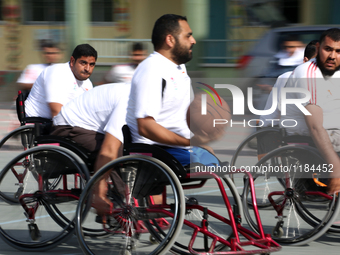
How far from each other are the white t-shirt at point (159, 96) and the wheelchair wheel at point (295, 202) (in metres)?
0.89

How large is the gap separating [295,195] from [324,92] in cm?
80

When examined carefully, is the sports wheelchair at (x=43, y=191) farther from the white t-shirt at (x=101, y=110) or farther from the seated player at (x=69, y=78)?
the seated player at (x=69, y=78)

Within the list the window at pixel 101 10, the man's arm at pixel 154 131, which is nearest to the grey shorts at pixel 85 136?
the man's arm at pixel 154 131

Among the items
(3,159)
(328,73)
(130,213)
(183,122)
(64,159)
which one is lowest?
(3,159)

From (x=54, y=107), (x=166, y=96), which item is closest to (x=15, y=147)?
(x=54, y=107)

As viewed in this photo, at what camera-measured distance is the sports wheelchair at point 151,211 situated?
3494mm

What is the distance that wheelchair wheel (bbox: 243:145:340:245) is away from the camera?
404 cm

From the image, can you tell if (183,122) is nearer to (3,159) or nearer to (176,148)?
(176,148)

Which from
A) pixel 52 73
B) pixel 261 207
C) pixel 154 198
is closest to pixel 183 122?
pixel 154 198

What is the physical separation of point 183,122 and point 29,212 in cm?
136

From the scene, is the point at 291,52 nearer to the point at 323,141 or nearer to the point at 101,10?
the point at 323,141

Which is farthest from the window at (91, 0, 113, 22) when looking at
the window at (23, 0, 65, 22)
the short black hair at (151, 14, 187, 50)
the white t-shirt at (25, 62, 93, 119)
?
the short black hair at (151, 14, 187, 50)

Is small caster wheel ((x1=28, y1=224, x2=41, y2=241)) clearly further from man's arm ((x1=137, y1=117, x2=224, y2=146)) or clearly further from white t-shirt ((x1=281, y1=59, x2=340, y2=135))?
white t-shirt ((x1=281, y1=59, x2=340, y2=135))

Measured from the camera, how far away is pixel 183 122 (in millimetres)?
3666
